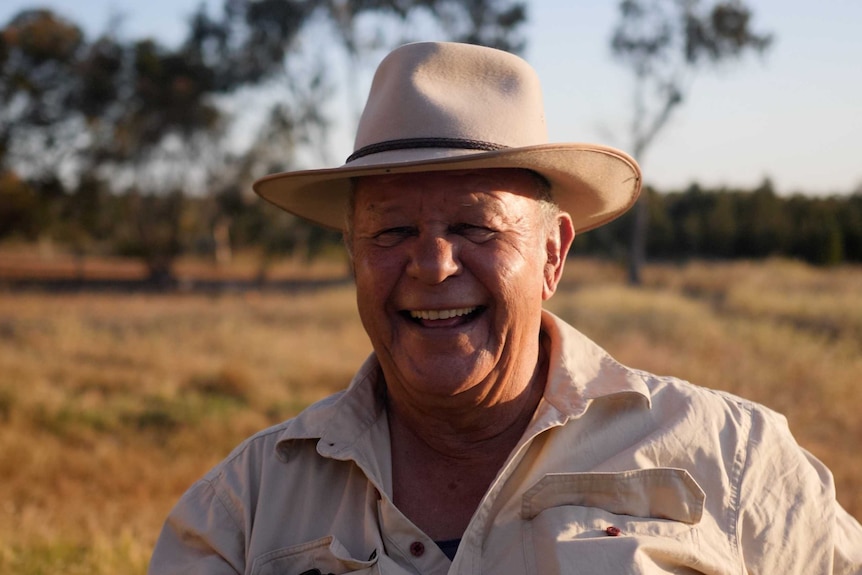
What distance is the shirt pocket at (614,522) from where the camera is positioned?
1.82m

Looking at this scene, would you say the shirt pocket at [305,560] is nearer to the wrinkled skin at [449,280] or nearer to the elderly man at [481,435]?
the elderly man at [481,435]

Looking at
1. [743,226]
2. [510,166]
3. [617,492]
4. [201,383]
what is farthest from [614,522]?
[743,226]

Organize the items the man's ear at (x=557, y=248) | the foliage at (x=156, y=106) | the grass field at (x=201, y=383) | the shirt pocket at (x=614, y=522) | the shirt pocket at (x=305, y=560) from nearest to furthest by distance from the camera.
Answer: the shirt pocket at (x=614, y=522)
the shirt pocket at (x=305, y=560)
the man's ear at (x=557, y=248)
the grass field at (x=201, y=383)
the foliage at (x=156, y=106)

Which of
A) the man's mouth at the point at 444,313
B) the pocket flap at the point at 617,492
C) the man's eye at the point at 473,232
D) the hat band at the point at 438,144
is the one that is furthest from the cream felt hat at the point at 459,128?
the pocket flap at the point at 617,492

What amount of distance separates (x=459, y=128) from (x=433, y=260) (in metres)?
0.32

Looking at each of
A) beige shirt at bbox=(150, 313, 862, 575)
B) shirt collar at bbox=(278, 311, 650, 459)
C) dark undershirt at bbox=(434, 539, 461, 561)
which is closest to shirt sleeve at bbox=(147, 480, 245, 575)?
beige shirt at bbox=(150, 313, 862, 575)

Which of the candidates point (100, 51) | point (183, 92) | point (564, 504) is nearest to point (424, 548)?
point (564, 504)

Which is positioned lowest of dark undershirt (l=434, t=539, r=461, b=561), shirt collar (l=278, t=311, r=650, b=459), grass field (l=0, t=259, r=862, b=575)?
grass field (l=0, t=259, r=862, b=575)

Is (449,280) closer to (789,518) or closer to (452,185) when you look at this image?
(452,185)

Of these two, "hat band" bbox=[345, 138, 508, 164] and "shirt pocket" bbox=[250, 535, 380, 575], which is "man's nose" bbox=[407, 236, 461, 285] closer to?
"hat band" bbox=[345, 138, 508, 164]

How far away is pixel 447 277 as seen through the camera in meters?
2.00

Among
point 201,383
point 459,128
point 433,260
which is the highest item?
point 459,128

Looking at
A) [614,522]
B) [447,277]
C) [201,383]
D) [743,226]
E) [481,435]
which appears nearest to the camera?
[614,522]

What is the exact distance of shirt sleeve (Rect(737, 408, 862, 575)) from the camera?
1889 mm
